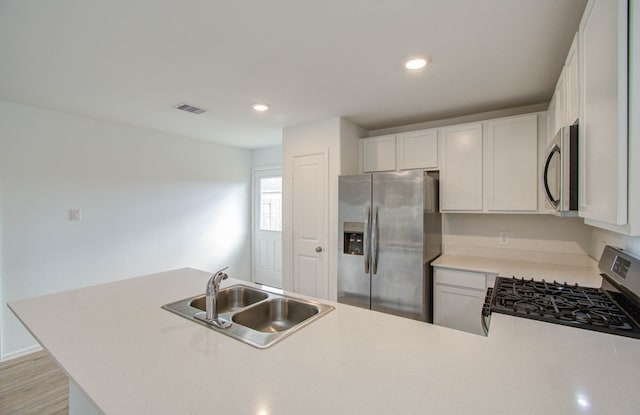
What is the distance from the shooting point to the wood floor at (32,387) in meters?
2.02

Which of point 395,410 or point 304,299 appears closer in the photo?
point 395,410

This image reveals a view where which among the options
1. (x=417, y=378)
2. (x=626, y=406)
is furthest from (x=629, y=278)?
(x=417, y=378)

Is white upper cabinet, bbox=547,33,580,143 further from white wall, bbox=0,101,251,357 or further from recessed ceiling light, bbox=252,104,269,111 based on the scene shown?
white wall, bbox=0,101,251,357

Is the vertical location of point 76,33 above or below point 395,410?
above

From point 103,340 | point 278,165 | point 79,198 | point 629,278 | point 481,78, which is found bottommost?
point 103,340

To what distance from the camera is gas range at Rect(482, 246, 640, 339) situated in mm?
1187

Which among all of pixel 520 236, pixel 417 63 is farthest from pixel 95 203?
pixel 520 236

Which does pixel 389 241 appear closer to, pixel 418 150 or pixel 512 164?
pixel 418 150

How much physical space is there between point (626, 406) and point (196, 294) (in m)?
1.78

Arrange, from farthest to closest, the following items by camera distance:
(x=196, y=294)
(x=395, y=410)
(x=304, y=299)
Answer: (x=196, y=294) < (x=304, y=299) < (x=395, y=410)

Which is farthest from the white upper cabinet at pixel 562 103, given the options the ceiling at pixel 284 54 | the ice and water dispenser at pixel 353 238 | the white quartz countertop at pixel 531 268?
the ice and water dispenser at pixel 353 238

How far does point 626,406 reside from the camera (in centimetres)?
73

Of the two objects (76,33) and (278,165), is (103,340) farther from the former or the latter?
(278,165)

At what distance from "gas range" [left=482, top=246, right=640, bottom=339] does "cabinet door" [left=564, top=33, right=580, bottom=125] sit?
721 millimetres
